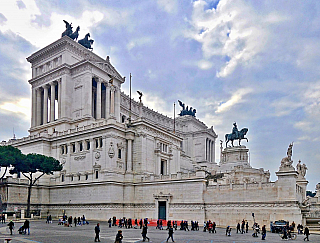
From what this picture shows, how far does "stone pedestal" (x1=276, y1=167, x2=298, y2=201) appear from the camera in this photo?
45.1 m

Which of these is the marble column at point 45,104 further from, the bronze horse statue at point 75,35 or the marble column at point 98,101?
the bronze horse statue at point 75,35

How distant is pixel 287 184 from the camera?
4553 cm

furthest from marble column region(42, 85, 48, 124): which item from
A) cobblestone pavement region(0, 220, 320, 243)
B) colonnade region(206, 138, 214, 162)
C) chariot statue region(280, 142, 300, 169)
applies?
colonnade region(206, 138, 214, 162)

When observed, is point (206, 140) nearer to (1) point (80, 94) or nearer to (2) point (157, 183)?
(1) point (80, 94)

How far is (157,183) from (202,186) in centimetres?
882

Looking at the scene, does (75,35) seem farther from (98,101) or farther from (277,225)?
(277,225)

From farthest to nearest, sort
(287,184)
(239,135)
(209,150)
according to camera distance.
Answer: (209,150)
(239,135)
(287,184)

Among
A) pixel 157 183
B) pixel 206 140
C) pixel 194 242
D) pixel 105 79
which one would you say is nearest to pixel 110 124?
pixel 157 183

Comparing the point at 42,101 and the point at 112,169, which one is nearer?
the point at 112,169

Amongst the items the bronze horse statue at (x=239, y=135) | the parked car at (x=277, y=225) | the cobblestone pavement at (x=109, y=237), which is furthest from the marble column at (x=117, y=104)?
the parked car at (x=277, y=225)

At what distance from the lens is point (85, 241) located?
28.1 metres

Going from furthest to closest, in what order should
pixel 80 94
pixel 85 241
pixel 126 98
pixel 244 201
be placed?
pixel 126 98 < pixel 80 94 < pixel 244 201 < pixel 85 241

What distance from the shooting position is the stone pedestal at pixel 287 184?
45.1 metres

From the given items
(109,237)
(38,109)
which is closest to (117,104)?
(38,109)
